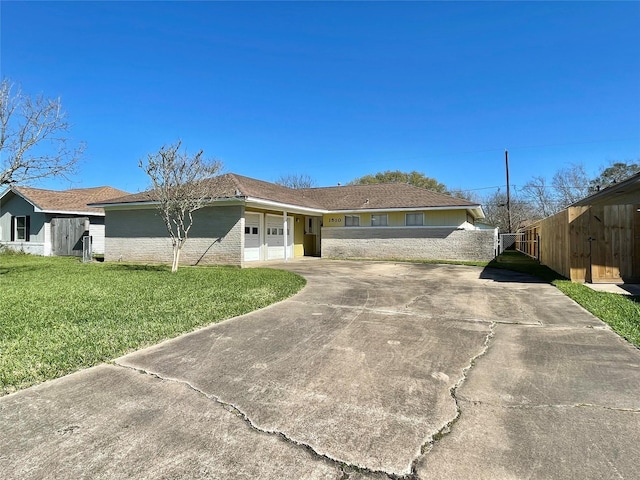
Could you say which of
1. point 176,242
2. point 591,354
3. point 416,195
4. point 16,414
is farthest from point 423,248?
point 16,414

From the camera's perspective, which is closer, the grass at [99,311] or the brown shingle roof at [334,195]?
the grass at [99,311]

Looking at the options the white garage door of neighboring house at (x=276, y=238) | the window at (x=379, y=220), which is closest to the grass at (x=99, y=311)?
the white garage door of neighboring house at (x=276, y=238)

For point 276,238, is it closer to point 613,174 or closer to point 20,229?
point 20,229

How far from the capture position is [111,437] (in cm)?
263

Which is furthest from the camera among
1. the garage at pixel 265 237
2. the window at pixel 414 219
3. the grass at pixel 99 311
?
the window at pixel 414 219

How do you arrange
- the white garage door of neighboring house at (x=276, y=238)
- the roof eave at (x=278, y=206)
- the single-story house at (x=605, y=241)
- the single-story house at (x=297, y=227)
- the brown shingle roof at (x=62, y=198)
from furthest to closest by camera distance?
the brown shingle roof at (x=62, y=198) → the white garage door of neighboring house at (x=276, y=238) → the single-story house at (x=297, y=227) → the roof eave at (x=278, y=206) → the single-story house at (x=605, y=241)

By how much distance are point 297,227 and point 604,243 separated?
14838mm

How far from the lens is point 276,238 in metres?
19.2

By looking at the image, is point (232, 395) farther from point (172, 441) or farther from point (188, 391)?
point (172, 441)

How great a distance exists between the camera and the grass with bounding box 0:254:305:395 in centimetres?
417

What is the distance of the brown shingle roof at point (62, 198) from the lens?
21344 millimetres

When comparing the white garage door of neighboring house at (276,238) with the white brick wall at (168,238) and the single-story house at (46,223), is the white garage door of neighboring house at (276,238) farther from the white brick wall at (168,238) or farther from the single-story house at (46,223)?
the single-story house at (46,223)

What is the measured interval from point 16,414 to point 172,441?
148 centimetres

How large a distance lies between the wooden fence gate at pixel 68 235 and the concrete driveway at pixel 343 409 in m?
19.4
